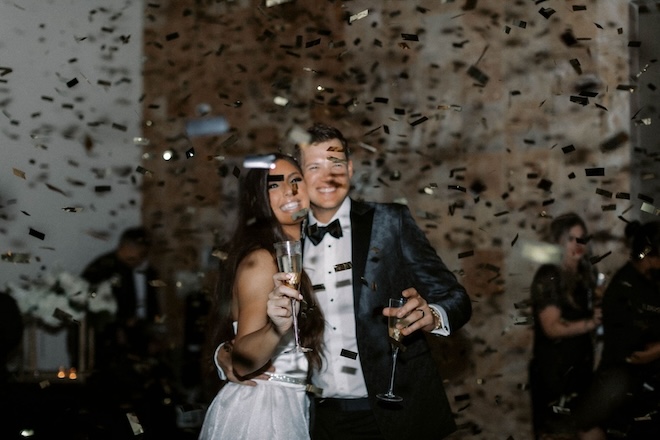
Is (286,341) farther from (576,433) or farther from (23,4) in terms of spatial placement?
(23,4)

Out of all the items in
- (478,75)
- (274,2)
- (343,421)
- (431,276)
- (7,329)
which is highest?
(274,2)

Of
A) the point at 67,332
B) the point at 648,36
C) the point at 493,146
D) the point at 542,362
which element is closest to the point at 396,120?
the point at 493,146

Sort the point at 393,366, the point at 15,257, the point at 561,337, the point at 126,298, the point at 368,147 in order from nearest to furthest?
1. the point at 393,366
2. the point at 561,337
3. the point at 15,257
4. the point at 126,298
5. the point at 368,147

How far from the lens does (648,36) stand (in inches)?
172

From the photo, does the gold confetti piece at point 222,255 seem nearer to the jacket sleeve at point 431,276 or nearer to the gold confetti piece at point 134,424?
the jacket sleeve at point 431,276

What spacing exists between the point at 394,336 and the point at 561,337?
1603 millimetres

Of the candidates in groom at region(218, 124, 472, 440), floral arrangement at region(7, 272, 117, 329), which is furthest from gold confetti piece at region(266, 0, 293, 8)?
groom at region(218, 124, 472, 440)

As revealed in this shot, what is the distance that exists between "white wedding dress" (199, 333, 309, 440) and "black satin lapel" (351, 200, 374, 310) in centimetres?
34

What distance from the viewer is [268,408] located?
241 centimetres

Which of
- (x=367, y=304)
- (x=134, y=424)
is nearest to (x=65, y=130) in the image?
(x=134, y=424)

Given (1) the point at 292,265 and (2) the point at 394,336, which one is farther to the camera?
(2) the point at 394,336

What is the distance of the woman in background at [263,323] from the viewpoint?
2.25m

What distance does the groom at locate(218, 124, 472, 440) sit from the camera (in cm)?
262

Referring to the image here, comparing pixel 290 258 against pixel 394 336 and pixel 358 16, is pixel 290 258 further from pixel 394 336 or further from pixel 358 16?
pixel 358 16
